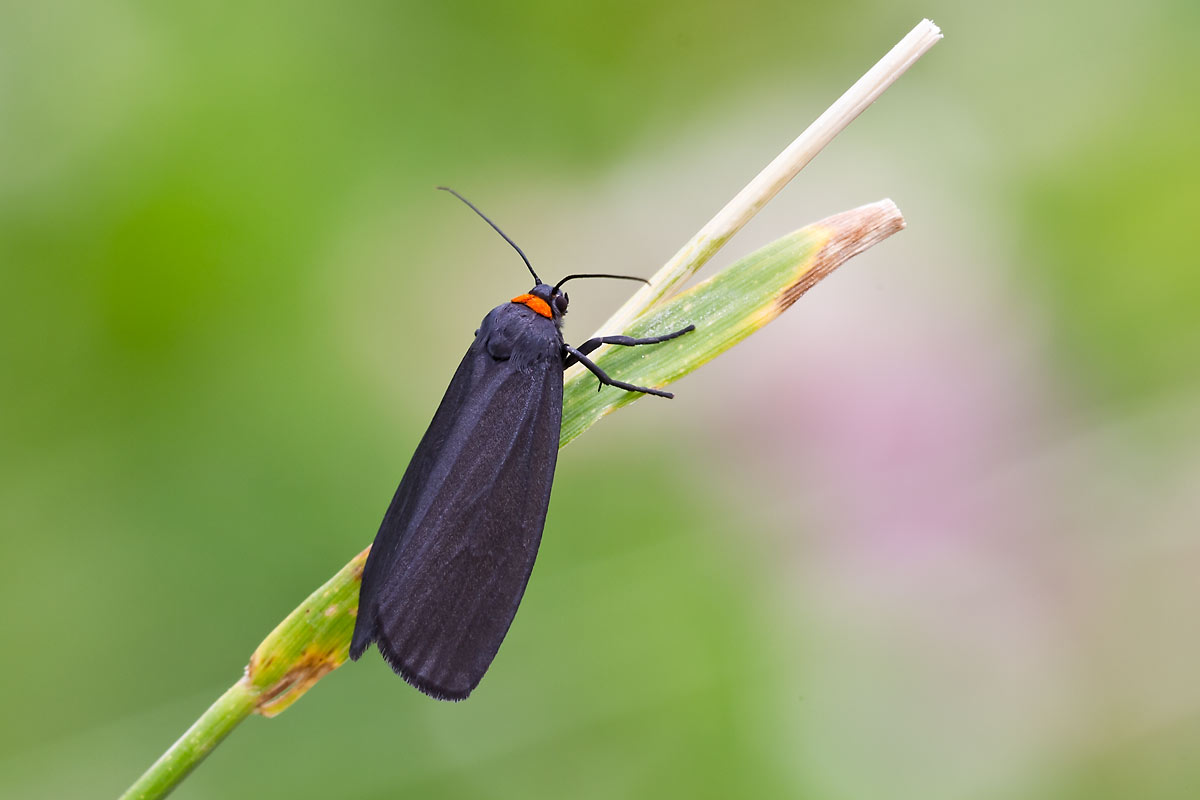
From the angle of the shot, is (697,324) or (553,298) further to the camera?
(553,298)

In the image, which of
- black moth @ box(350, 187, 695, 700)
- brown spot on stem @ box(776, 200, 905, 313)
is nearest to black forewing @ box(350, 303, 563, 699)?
black moth @ box(350, 187, 695, 700)

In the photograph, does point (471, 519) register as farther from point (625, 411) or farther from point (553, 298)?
point (625, 411)

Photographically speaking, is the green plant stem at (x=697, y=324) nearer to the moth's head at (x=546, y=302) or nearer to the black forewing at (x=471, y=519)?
the black forewing at (x=471, y=519)

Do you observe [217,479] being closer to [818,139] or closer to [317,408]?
[317,408]

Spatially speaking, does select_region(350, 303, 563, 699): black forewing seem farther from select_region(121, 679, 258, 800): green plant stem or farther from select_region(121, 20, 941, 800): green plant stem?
select_region(121, 679, 258, 800): green plant stem

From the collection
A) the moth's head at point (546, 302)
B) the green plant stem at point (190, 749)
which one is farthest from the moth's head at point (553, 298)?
the green plant stem at point (190, 749)

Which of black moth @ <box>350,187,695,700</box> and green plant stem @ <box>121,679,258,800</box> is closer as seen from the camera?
green plant stem @ <box>121,679,258,800</box>

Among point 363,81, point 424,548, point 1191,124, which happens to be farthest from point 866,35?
point 424,548

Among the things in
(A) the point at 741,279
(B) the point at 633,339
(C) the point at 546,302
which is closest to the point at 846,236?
(A) the point at 741,279
